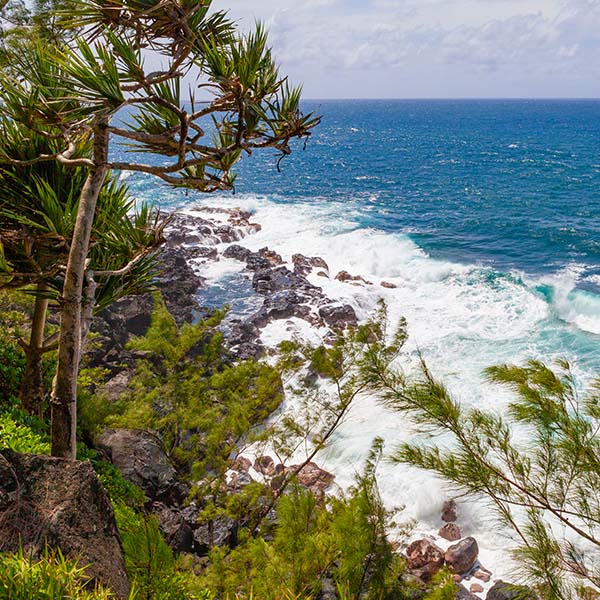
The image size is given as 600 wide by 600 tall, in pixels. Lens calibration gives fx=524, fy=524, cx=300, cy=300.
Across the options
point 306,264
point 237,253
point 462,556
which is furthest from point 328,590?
point 237,253

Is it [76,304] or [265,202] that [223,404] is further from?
[265,202]

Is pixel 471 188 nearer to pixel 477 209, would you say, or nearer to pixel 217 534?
pixel 477 209

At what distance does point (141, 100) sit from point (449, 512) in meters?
12.7

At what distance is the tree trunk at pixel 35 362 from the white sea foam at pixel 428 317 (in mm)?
5814

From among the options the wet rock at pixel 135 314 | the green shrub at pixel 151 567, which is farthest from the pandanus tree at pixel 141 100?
the wet rock at pixel 135 314

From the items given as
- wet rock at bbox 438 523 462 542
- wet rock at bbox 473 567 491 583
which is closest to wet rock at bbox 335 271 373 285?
wet rock at bbox 438 523 462 542

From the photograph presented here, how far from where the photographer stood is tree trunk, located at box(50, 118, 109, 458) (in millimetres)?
4211

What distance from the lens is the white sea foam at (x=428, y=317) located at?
45.1 feet

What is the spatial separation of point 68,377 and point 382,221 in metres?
35.3

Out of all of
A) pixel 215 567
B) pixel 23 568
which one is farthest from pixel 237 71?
pixel 215 567

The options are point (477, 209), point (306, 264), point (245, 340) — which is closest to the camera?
point (245, 340)

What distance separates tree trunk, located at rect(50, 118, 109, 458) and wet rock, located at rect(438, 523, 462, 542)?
1043 cm

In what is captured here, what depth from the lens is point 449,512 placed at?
43.5ft

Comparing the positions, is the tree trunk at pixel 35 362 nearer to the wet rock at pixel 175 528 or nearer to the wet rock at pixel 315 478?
the wet rock at pixel 175 528
